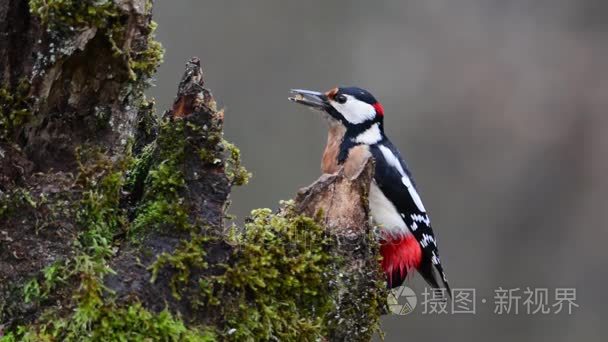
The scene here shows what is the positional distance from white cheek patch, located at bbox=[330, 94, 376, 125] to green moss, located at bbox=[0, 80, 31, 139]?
2226 millimetres

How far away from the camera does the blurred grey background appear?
7934 millimetres

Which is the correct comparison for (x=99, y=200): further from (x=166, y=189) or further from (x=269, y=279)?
(x=269, y=279)

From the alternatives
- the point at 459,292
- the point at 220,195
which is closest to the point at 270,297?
the point at 220,195

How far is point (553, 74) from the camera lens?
327 inches

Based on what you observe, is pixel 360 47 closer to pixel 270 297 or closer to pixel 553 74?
pixel 553 74

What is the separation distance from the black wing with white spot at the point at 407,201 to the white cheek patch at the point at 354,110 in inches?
6.8

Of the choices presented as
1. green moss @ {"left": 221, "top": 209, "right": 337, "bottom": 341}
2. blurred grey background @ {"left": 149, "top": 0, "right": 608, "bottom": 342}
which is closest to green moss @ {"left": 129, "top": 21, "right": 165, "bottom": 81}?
green moss @ {"left": 221, "top": 209, "right": 337, "bottom": 341}

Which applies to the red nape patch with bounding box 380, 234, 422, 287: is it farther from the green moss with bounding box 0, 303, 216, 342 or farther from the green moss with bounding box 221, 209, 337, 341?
the green moss with bounding box 0, 303, 216, 342

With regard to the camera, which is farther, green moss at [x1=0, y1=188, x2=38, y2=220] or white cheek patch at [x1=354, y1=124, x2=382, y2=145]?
white cheek patch at [x1=354, y1=124, x2=382, y2=145]

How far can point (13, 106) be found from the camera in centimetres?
246

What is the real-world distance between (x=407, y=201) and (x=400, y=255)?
0.30m

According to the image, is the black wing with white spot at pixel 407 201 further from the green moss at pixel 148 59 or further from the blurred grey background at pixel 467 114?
the blurred grey background at pixel 467 114

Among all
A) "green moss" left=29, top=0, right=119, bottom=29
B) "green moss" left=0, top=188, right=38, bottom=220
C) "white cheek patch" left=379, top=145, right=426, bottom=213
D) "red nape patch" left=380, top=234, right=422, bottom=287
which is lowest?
"green moss" left=0, top=188, right=38, bottom=220

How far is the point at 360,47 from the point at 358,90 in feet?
12.5
